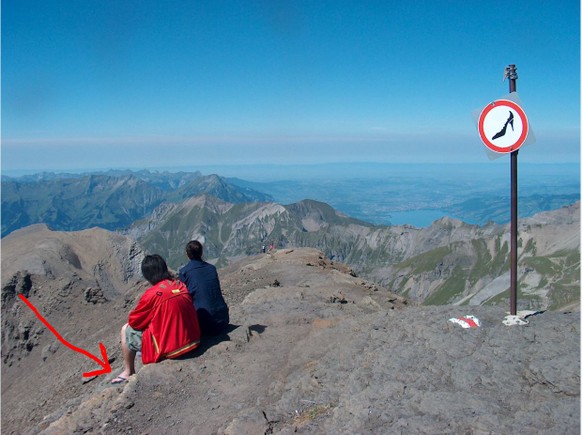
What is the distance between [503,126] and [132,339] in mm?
9056

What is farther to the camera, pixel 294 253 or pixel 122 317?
pixel 294 253

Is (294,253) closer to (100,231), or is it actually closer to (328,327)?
(328,327)

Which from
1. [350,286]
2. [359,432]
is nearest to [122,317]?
[350,286]

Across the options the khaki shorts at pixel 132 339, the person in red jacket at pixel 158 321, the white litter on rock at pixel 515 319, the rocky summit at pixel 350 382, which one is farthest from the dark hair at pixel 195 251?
the white litter on rock at pixel 515 319

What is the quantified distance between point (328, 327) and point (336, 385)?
4545 millimetres

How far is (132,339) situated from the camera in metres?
9.87

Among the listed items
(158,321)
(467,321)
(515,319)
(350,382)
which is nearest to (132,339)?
(158,321)

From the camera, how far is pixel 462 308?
11.5m

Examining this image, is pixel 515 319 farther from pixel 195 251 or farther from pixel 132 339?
pixel 132 339

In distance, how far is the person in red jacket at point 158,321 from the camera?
9453 mm

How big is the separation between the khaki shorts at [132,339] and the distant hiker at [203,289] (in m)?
1.56

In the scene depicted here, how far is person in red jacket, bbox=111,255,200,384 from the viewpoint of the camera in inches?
372

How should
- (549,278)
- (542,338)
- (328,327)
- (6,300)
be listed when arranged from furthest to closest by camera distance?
(549,278) → (6,300) → (328,327) → (542,338)

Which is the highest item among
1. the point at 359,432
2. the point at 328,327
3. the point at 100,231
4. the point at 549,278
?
the point at 359,432
